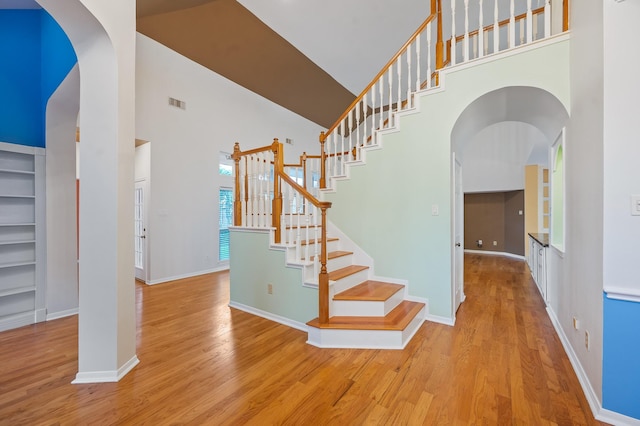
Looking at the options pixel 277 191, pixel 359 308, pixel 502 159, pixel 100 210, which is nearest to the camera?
pixel 100 210

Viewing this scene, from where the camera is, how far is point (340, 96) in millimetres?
7289

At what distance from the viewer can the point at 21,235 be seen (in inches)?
117

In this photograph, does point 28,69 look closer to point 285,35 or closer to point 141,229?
point 141,229

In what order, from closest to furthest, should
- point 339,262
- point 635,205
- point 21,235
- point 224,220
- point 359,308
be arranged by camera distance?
point 635,205, point 359,308, point 21,235, point 339,262, point 224,220

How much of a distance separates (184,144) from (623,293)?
5991mm

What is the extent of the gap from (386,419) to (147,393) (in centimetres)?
162

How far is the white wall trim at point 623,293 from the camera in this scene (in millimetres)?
1490

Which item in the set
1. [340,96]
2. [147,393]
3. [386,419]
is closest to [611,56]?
[386,419]

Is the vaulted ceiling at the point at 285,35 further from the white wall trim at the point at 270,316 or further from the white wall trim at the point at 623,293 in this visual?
the white wall trim at the point at 270,316

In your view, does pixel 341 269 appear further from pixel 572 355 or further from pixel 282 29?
pixel 282 29

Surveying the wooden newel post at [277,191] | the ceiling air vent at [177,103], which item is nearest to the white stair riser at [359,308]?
the wooden newel post at [277,191]

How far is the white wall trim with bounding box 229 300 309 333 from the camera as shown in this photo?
2.90 meters

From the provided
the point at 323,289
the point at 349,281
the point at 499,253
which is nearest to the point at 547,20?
the point at 349,281

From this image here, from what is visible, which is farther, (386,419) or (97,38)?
(97,38)
